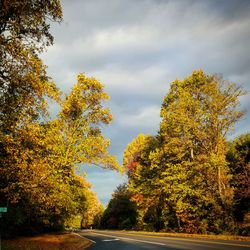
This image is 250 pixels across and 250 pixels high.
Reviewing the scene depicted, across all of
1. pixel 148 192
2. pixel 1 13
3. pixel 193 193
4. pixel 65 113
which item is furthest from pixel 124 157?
pixel 1 13

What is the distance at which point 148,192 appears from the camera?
44.9 metres

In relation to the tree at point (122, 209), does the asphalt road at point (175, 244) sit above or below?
below

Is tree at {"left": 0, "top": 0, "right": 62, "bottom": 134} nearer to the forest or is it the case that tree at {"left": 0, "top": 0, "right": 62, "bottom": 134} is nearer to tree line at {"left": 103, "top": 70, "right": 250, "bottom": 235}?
the forest

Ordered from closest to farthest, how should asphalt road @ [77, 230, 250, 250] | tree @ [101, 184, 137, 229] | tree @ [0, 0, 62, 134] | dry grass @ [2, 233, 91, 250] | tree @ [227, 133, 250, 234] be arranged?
tree @ [0, 0, 62, 134]
dry grass @ [2, 233, 91, 250]
asphalt road @ [77, 230, 250, 250]
tree @ [227, 133, 250, 234]
tree @ [101, 184, 137, 229]

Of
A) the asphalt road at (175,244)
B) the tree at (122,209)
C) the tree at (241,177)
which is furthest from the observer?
the tree at (122,209)

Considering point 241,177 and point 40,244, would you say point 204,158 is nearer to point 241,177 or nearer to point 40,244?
point 241,177

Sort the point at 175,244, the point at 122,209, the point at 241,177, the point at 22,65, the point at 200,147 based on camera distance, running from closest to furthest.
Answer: the point at 22,65 → the point at 175,244 → the point at 241,177 → the point at 200,147 → the point at 122,209

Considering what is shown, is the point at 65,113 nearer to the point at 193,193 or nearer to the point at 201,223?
the point at 193,193

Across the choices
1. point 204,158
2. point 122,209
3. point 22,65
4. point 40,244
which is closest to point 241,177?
point 204,158

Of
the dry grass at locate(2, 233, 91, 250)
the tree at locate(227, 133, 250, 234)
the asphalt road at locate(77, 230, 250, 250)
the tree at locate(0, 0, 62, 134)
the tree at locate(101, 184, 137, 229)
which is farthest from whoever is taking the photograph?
the tree at locate(101, 184, 137, 229)

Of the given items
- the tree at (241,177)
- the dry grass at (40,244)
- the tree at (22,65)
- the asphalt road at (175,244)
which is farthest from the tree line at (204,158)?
the tree at (22,65)

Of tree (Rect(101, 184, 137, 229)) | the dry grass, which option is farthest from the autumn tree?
tree (Rect(101, 184, 137, 229))

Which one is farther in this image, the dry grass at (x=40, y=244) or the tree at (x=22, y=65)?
the dry grass at (x=40, y=244)

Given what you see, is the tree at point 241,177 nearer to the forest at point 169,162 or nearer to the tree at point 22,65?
the forest at point 169,162
